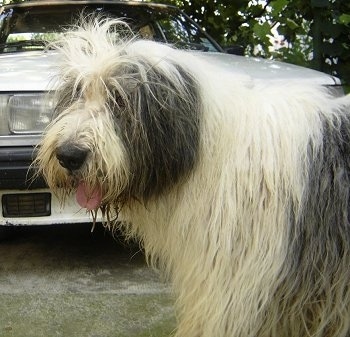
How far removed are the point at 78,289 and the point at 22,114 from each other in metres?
1.07

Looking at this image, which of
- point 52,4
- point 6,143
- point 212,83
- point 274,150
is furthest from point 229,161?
point 52,4

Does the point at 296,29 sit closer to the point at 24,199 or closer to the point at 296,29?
the point at 296,29

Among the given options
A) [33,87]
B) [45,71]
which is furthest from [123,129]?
[45,71]

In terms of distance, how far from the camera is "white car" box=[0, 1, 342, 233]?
144 inches

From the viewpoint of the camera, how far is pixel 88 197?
220cm

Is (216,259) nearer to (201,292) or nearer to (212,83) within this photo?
(201,292)

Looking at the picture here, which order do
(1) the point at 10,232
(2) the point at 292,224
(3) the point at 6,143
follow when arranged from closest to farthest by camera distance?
(2) the point at 292,224 → (3) the point at 6,143 → (1) the point at 10,232

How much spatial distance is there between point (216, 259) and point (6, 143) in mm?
1894

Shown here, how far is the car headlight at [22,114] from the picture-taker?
146 inches

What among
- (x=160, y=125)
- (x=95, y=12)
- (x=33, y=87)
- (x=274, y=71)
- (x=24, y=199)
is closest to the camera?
(x=160, y=125)

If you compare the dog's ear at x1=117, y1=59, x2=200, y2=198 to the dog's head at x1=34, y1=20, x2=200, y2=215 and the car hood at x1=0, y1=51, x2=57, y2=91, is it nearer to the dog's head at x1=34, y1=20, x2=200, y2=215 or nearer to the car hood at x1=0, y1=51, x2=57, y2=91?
the dog's head at x1=34, y1=20, x2=200, y2=215

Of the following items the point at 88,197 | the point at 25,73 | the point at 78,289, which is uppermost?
the point at 25,73

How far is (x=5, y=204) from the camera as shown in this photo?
3771 millimetres

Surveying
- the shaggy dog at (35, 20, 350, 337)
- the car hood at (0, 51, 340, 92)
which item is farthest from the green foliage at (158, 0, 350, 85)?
the shaggy dog at (35, 20, 350, 337)
